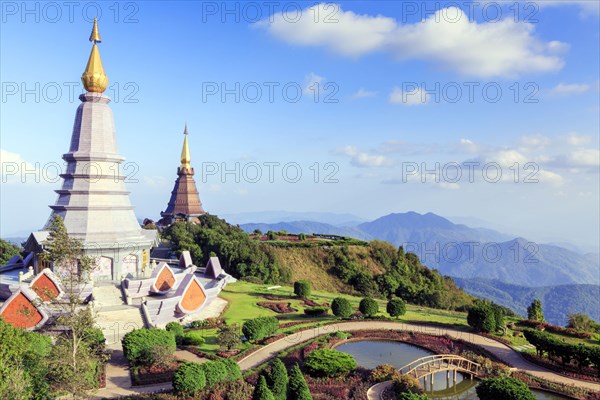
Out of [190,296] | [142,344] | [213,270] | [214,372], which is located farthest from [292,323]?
[214,372]

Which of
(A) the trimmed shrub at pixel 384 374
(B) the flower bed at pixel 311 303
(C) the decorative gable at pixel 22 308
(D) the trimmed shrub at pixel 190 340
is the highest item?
(C) the decorative gable at pixel 22 308

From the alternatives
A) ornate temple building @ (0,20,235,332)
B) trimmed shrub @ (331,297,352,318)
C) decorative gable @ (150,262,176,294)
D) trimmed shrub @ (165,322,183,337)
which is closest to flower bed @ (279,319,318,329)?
trimmed shrub @ (331,297,352,318)

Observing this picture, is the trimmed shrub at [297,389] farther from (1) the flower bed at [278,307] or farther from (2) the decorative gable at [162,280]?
(2) the decorative gable at [162,280]

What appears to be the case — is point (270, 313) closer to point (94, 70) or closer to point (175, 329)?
point (175, 329)

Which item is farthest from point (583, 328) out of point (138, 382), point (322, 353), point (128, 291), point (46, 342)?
point (46, 342)

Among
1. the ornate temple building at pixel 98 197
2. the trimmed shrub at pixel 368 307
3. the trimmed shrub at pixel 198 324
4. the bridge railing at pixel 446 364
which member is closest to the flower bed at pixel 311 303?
the trimmed shrub at pixel 368 307

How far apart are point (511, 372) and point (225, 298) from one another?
22348mm

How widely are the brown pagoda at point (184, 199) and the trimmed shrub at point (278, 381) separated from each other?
53892 mm

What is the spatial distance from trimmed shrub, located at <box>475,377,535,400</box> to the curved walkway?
5985 mm

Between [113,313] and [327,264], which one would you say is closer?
[113,313]

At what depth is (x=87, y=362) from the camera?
15.0 meters

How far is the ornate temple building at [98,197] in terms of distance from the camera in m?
29.3

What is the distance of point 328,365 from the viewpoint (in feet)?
65.2

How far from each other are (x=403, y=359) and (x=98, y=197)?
23213mm
